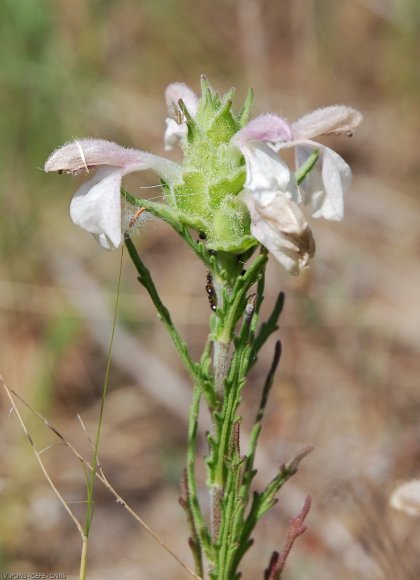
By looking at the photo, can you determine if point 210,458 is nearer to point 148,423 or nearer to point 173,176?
point 173,176

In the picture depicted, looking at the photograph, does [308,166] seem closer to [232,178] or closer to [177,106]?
[232,178]

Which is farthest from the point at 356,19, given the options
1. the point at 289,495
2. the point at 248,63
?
the point at 289,495

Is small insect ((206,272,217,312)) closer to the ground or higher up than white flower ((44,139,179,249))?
closer to the ground

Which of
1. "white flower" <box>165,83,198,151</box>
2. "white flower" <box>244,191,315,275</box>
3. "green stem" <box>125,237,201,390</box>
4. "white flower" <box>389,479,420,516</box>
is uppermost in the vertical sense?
"white flower" <box>165,83,198,151</box>

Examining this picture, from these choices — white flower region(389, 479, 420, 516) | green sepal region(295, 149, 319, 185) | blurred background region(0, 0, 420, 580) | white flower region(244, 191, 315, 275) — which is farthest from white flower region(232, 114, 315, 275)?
blurred background region(0, 0, 420, 580)

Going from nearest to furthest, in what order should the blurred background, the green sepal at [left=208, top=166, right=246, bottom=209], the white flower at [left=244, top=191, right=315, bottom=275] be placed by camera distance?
the white flower at [left=244, top=191, right=315, bottom=275] < the green sepal at [left=208, top=166, right=246, bottom=209] < the blurred background

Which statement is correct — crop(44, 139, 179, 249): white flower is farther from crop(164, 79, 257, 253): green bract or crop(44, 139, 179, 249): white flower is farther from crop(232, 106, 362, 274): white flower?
crop(232, 106, 362, 274): white flower

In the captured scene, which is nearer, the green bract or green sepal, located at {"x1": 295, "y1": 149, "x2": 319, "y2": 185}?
the green bract

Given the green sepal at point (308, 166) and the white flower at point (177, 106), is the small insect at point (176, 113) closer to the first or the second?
the white flower at point (177, 106)
